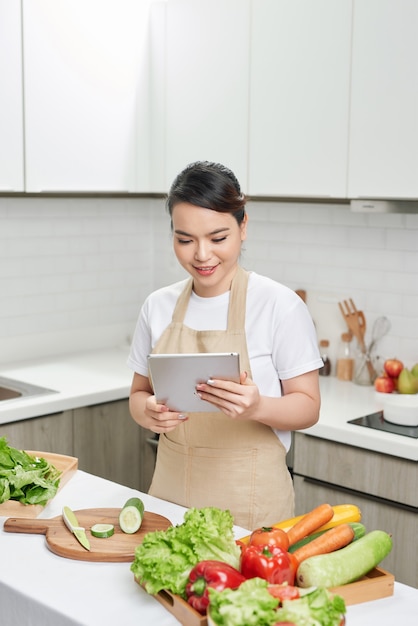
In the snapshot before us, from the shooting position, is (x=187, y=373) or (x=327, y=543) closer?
(x=327, y=543)

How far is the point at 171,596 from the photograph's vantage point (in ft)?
5.27

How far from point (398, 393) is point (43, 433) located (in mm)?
1441

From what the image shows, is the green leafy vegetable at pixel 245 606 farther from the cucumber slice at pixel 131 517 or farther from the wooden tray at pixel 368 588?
the cucumber slice at pixel 131 517

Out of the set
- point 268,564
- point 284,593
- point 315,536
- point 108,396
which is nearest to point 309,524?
point 315,536

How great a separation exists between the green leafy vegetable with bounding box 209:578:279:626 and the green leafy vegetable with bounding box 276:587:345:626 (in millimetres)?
21

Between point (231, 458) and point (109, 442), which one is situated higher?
point (231, 458)

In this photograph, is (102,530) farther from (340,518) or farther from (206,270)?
(206,270)

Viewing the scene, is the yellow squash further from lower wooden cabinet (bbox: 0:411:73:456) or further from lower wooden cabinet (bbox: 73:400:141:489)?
lower wooden cabinet (bbox: 73:400:141:489)

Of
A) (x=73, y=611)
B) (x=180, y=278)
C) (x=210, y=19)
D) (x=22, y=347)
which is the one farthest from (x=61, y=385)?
(x=73, y=611)

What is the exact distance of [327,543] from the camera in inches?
67.7

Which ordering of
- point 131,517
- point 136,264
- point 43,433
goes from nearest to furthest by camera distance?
point 131,517 < point 43,433 < point 136,264

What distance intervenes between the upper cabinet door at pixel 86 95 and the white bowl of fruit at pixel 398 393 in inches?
57.2

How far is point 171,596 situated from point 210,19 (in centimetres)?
→ 272

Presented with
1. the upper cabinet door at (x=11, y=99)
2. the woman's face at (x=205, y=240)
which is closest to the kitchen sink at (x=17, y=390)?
the upper cabinet door at (x=11, y=99)
